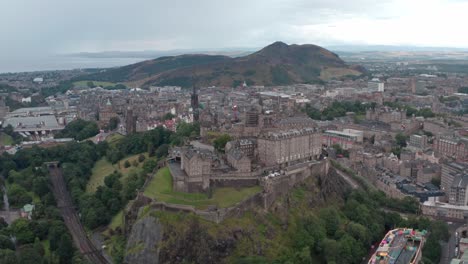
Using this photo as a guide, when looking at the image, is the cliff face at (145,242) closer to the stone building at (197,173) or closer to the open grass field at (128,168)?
the stone building at (197,173)

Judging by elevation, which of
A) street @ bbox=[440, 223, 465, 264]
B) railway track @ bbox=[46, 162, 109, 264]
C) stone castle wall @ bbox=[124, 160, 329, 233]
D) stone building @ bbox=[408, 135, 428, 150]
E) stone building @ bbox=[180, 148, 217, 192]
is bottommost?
street @ bbox=[440, 223, 465, 264]

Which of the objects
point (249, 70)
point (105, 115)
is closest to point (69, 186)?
point (105, 115)

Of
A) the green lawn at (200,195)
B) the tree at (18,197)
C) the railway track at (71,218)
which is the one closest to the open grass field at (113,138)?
the railway track at (71,218)

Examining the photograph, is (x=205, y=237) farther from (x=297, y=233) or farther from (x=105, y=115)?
(x=105, y=115)

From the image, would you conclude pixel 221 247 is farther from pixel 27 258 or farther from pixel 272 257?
pixel 27 258

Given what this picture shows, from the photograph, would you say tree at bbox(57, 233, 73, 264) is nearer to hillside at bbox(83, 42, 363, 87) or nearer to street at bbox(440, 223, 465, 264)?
street at bbox(440, 223, 465, 264)

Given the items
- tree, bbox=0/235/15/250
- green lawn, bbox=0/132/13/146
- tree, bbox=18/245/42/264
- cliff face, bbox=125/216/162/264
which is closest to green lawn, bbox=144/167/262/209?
cliff face, bbox=125/216/162/264
